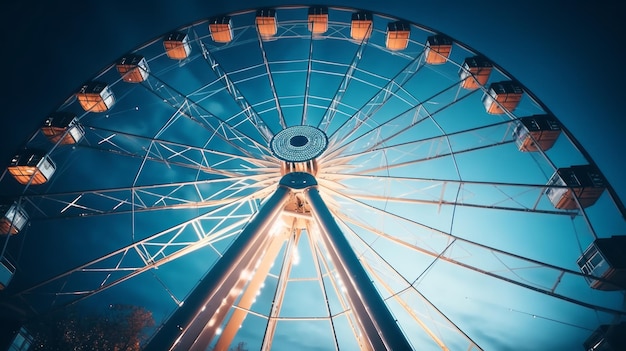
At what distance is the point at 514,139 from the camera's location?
35.6 ft

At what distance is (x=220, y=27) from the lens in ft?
43.7

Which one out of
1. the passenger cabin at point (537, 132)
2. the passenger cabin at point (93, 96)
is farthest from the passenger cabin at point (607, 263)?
the passenger cabin at point (93, 96)

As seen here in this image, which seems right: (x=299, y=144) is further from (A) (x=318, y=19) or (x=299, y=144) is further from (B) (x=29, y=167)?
(B) (x=29, y=167)

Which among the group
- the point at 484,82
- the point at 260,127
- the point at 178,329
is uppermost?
the point at 484,82

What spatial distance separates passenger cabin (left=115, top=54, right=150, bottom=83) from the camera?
1232cm

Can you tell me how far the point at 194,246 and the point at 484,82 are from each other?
38.9ft

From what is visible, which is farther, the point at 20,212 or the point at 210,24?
the point at 210,24

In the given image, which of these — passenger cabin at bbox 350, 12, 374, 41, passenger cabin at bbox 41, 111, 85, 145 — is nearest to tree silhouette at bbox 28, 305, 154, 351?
passenger cabin at bbox 41, 111, 85, 145

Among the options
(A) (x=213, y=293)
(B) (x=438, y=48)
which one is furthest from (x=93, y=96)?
(B) (x=438, y=48)

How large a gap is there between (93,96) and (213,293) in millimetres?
10312

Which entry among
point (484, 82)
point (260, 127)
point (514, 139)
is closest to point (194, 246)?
point (260, 127)

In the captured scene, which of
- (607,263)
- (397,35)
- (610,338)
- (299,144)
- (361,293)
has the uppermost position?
(397,35)

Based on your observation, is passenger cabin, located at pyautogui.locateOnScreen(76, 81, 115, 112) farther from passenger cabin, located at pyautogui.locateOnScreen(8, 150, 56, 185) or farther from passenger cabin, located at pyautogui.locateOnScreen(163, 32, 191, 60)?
passenger cabin, located at pyautogui.locateOnScreen(163, 32, 191, 60)

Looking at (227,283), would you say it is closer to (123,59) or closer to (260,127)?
(260,127)
